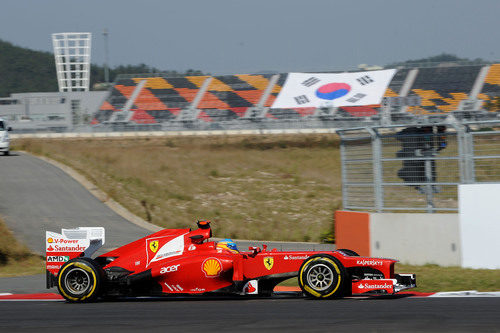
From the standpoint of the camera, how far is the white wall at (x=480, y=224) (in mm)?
12344

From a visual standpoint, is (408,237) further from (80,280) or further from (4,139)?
(4,139)

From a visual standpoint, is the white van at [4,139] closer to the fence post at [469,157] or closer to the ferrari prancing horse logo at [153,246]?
the ferrari prancing horse logo at [153,246]

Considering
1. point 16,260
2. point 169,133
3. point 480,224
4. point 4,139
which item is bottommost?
point 16,260

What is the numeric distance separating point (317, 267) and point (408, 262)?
421 centimetres

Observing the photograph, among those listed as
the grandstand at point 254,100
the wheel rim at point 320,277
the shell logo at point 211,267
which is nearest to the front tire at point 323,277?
the wheel rim at point 320,277

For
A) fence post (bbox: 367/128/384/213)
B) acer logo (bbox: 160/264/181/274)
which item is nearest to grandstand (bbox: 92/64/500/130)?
fence post (bbox: 367/128/384/213)

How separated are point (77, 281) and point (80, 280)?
0.05 m

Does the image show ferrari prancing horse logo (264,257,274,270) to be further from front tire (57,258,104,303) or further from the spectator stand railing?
the spectator stand railing

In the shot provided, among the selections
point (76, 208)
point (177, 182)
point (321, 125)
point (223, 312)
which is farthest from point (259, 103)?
point (223, 312)

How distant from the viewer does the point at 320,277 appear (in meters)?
9.65

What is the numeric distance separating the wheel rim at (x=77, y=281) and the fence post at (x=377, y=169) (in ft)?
19.8

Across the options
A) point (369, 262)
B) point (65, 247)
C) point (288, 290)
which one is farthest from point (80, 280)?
point (369, 262)

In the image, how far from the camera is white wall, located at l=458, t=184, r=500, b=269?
12.3 m

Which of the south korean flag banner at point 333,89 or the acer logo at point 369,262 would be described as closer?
the acer logo at point 369,262
